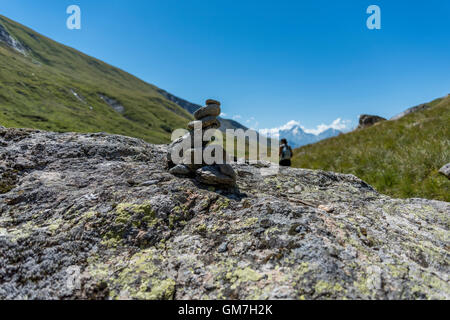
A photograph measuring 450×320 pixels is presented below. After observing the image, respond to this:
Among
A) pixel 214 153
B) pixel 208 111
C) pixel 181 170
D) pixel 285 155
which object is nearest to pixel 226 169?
pixel 214 153

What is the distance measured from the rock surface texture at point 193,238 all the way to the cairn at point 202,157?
0.28m

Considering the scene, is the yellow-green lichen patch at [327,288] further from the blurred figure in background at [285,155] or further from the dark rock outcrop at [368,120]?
the dark rock outcrop at [368,120]

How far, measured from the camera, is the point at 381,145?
14328 millimetres

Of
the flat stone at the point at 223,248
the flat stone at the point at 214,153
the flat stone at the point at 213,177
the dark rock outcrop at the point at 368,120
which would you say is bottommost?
the flat stone at the point at 223,248

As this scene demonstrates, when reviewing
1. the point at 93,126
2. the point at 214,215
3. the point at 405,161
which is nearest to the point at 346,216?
the point at 214,215

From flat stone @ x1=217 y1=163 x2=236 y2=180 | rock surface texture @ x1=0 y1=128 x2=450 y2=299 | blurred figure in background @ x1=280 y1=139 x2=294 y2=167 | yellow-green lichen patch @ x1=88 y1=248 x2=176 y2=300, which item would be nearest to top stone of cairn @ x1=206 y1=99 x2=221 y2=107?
flat stone @ x1=217 y1=163 x2=236 y2=180

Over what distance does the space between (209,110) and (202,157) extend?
126 centimetres

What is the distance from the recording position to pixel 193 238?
367cm

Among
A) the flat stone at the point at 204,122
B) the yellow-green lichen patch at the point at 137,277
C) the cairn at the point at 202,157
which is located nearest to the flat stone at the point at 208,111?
the cairn at the point at 202,157

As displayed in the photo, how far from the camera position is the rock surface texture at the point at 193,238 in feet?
9.13

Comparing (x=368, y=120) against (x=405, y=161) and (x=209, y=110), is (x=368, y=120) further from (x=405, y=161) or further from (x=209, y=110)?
(x=209, y=110)

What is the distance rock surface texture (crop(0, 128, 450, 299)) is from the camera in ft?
9.13

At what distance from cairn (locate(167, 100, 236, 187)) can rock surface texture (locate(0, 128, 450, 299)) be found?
0.28 metres
